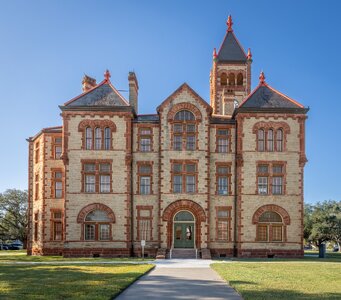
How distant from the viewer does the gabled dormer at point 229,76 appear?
5359cm

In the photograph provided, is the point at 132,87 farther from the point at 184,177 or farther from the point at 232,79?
the point at 232,79

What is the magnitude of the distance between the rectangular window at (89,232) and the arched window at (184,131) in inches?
365

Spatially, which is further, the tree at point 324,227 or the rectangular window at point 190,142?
the tree at point 324,227

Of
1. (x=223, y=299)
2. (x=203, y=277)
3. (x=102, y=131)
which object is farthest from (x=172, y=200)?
(x=223, y=299)

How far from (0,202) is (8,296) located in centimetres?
5344

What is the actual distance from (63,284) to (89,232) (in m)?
20.3

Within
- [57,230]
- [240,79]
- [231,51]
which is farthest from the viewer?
[231,51]

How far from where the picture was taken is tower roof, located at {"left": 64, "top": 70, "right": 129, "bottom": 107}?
39594 millimetres

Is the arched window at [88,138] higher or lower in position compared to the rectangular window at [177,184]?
higher

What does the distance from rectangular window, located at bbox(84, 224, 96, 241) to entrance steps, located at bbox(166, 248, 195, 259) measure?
246 inches

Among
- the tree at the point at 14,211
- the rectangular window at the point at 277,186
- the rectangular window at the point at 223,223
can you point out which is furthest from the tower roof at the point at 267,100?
the tree at the point at 14,211

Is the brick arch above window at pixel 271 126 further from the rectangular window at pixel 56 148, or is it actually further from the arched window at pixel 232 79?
the rectangular window at pixel 56 148

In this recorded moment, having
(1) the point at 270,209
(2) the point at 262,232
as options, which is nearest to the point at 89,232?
(2) the point at 262,232

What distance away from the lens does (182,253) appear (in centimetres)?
3819
